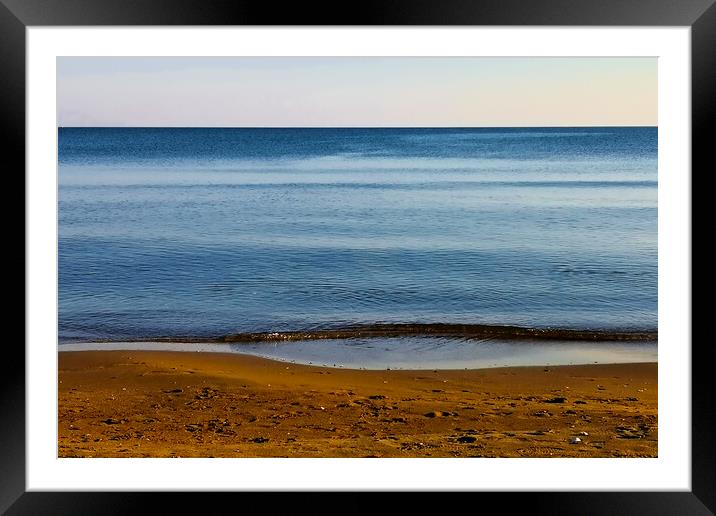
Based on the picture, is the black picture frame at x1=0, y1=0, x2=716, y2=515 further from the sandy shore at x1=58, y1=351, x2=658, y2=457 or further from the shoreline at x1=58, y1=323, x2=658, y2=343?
the shoreline at x1=58, y1=323, x2=658, y2=343

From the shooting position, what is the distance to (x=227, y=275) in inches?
355

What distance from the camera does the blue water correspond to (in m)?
7.05

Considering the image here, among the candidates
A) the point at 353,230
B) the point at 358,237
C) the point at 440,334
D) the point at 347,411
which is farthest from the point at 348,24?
the point at 353,230

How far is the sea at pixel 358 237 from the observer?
6586 mm

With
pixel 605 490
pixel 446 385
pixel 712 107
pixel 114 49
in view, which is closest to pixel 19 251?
pixel 114 49

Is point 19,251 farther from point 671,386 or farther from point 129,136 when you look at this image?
point 129,136

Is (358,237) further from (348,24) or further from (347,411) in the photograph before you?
(348,24)

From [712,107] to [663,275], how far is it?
1.28 feet

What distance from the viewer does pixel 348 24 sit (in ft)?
6.05

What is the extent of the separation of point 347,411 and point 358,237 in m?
7.05

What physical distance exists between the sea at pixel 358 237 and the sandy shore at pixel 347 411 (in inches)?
19.1

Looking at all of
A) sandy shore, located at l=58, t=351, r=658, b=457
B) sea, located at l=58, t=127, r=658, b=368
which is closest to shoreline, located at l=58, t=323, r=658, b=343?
sea, located at l=58, t=127, r=658, b=368

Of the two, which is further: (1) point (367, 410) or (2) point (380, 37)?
(1) point (367, 410)

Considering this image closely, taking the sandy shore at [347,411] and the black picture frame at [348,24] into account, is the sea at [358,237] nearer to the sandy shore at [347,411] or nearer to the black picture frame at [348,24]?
the sandy shore at [347,411]
